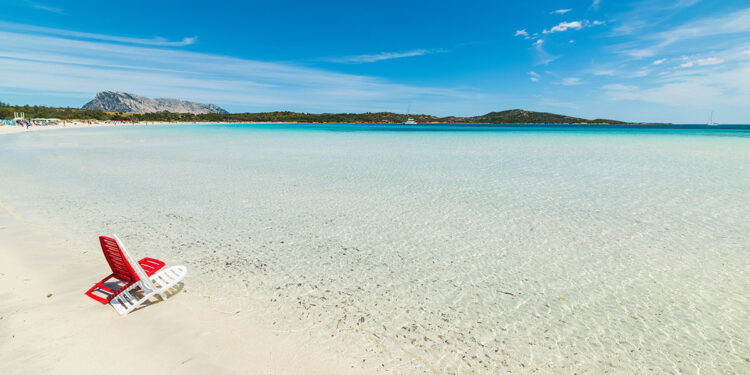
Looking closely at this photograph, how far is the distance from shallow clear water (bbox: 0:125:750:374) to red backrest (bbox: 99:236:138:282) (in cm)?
91

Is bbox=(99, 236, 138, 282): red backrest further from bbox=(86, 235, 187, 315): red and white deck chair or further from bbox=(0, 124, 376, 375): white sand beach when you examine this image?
bbox=(0, 124, 376, 375): white sand beach

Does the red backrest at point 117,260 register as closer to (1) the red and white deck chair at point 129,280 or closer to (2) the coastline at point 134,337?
(1) the red and white deck chair at point 129,280

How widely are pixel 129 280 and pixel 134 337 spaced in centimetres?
112

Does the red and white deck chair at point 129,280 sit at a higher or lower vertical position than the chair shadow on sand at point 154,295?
higher

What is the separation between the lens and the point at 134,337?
3.96 metres

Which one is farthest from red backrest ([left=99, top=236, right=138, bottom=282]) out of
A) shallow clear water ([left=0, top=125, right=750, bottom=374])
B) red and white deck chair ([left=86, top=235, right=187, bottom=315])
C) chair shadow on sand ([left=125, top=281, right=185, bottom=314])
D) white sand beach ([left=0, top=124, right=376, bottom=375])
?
shallow clear water ([left=0, top=125, right=750, bottom=374])

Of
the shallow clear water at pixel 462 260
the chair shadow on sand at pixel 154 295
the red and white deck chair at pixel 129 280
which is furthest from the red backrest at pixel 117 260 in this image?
the shallow clear water at pixel 462 260

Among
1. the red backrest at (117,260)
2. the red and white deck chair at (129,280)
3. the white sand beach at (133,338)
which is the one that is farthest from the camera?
the red backrest at (117,260)

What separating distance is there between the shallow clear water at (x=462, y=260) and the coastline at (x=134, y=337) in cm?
33

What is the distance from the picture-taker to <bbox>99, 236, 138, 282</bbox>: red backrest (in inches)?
180

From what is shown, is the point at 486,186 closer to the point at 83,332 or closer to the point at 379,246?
the point at 379,246

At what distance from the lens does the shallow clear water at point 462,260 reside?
4.08m

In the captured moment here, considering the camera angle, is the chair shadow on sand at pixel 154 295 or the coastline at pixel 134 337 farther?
the chair shadow on sand at pixel 154 295

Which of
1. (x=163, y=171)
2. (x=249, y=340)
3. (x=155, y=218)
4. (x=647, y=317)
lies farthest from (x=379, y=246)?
(x=163, y=171)
